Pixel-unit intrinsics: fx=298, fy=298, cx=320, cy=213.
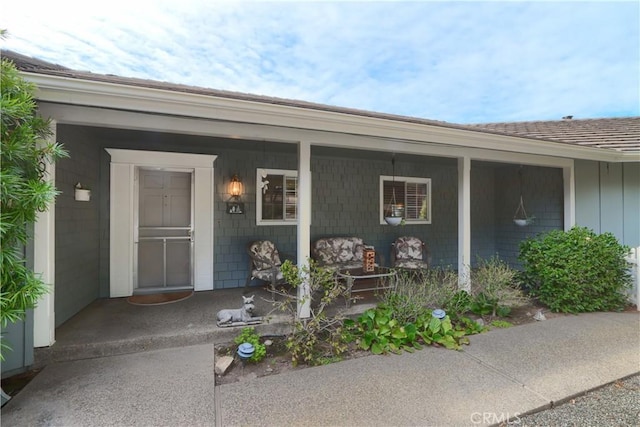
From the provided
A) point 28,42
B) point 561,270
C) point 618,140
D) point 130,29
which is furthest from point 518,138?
point 28,42

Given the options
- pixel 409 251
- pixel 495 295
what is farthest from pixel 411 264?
pixel 495 295

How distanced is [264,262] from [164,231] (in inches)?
67.7

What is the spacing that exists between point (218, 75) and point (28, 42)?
4.54 m

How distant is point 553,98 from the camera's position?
13211 mm

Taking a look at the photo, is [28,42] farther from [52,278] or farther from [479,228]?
[479,228]

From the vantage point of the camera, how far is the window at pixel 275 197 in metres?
5.27

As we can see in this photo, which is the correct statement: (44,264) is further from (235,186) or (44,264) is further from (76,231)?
(235,186)

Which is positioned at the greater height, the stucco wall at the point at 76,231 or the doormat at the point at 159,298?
the stucco wall at the point at 76,231

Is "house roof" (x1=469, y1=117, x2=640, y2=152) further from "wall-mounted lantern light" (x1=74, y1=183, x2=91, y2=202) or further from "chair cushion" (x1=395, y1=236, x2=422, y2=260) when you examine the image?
"wall-mounted lantern light" (x1=74, y1=183, x2=91, y2=202)

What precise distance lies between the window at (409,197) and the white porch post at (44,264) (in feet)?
16.9

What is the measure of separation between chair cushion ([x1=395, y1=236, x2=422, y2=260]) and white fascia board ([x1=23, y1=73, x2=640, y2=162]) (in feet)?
8.03

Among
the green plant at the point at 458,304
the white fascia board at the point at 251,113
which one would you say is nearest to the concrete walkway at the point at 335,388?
the green plant at the point at 458,304

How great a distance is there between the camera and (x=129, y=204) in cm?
444

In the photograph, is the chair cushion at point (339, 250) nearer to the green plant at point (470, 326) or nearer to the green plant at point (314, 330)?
the green plant at point (314, 330)
